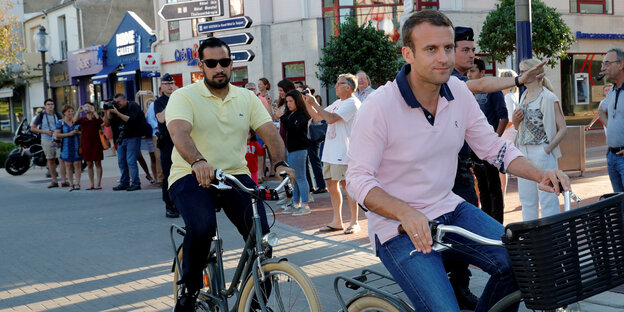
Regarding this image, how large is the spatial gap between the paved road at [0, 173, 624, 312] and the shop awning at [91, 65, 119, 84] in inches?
804

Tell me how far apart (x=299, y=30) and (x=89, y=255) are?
61.0 ft

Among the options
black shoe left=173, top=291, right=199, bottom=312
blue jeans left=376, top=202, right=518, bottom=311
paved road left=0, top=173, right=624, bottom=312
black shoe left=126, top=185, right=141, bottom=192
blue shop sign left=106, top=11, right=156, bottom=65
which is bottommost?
paved road left=0, top=173, right=624, bottom=312

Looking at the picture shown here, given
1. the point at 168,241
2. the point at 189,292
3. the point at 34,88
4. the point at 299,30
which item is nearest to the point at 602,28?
the point at 299,30

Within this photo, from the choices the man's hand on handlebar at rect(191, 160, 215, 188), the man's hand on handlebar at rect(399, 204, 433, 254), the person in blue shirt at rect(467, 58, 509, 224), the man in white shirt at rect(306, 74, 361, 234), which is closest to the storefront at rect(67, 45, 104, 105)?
the man in white shirt at rect(306, 74, 361, 234)

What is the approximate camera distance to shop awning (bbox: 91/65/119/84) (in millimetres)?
31000

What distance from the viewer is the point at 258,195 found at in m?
3.77

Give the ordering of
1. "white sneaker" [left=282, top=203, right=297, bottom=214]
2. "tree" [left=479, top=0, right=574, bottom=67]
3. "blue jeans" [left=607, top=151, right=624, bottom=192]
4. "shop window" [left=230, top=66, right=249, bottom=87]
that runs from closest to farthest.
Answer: "blue jeans" [left=607, top=151, right=624, bottom=192] → "white sneaker" [left=282, top=203, right=297, bottom=214] → "tree" [left=479, top=0, right=574, bottom=67] → "shop window" [left=230, top=66, right=249, bottom=87]

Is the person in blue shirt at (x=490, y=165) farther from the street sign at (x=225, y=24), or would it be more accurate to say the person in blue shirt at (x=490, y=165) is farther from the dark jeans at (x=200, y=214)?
the street sign at (x=225, y=24)

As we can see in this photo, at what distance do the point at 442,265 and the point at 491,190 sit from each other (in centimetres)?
397

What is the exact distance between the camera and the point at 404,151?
2.81 metres

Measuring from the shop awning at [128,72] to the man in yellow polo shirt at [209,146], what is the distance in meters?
25.6

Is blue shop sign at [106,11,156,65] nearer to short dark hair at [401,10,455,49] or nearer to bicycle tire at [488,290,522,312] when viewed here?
short dark hair at [401,10,455,49]

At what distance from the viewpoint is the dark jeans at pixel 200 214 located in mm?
3994

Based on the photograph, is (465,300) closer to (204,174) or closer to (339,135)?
(204,174)
